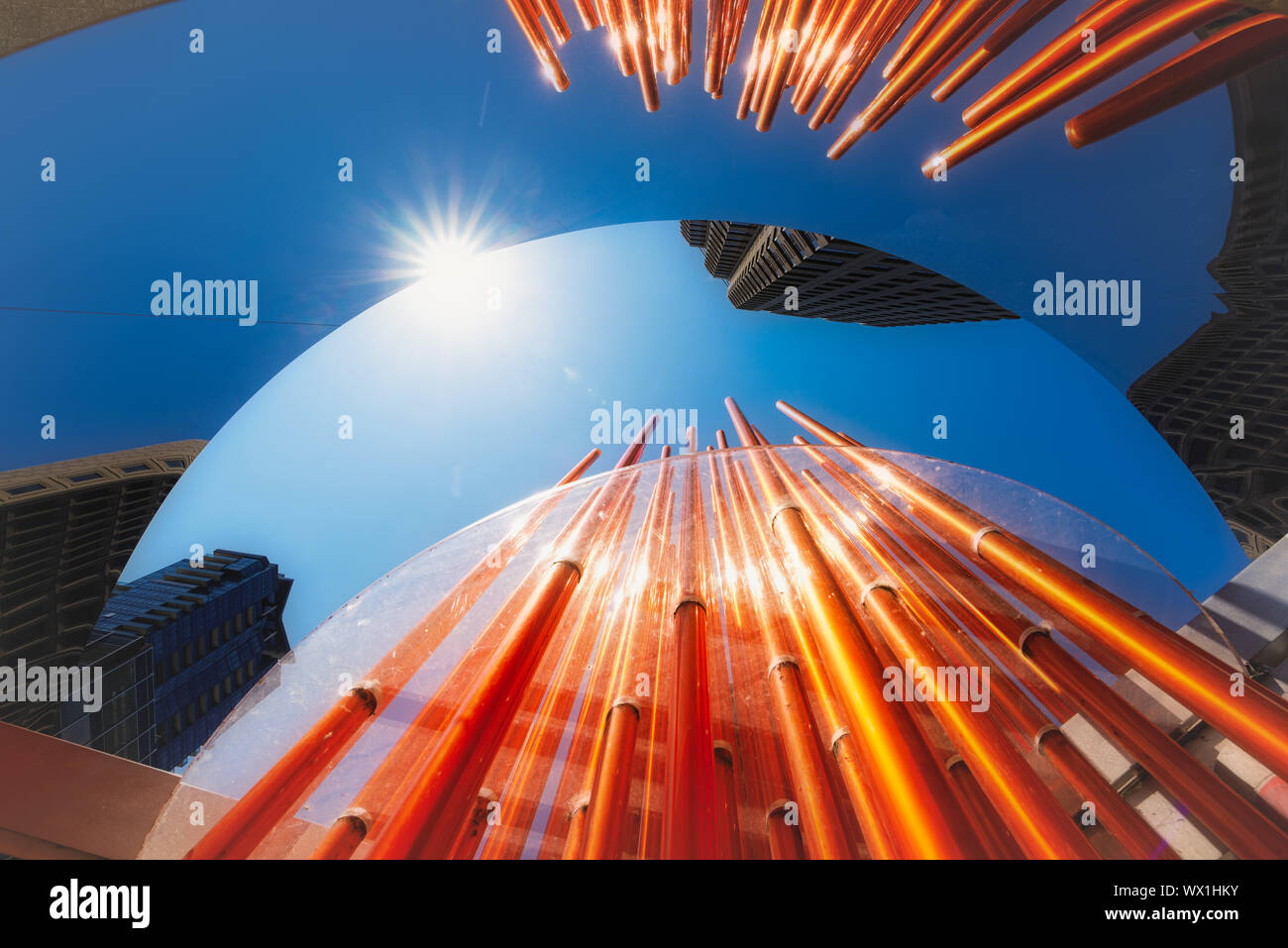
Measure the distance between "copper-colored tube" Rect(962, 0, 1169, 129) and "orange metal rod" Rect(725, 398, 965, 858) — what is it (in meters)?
4.30

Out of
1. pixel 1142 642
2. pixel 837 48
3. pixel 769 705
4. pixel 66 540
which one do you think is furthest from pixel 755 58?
pixel 66 540

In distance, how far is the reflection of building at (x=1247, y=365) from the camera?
217 inches

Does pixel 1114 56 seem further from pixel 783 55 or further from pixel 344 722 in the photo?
pixel 344 722

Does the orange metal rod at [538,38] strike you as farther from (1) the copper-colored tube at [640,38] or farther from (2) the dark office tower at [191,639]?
(2) the dark office tower at [191,639]

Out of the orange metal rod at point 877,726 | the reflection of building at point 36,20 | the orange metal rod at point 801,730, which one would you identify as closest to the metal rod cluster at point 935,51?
the orange metal rod at point 877,726

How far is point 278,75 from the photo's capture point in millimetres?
5383

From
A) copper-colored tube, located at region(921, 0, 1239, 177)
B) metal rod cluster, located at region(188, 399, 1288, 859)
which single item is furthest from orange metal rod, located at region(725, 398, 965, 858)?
copper-colored tube, located at region(921, 0, 1239, 177)

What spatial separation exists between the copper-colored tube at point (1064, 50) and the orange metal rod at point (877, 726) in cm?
430

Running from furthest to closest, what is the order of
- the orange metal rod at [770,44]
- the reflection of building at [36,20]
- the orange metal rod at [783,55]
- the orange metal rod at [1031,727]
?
the orange metal rod at [770,44]
the orange metal rod at [783,55]
the reflection of building at [36,20]
the orange metal rod at [1031,727]

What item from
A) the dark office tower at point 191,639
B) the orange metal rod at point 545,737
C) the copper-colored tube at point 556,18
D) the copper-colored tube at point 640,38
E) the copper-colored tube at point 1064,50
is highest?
the copper-colored tube at point 556,18

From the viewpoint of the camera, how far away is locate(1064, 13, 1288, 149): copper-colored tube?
2941 millimetres
